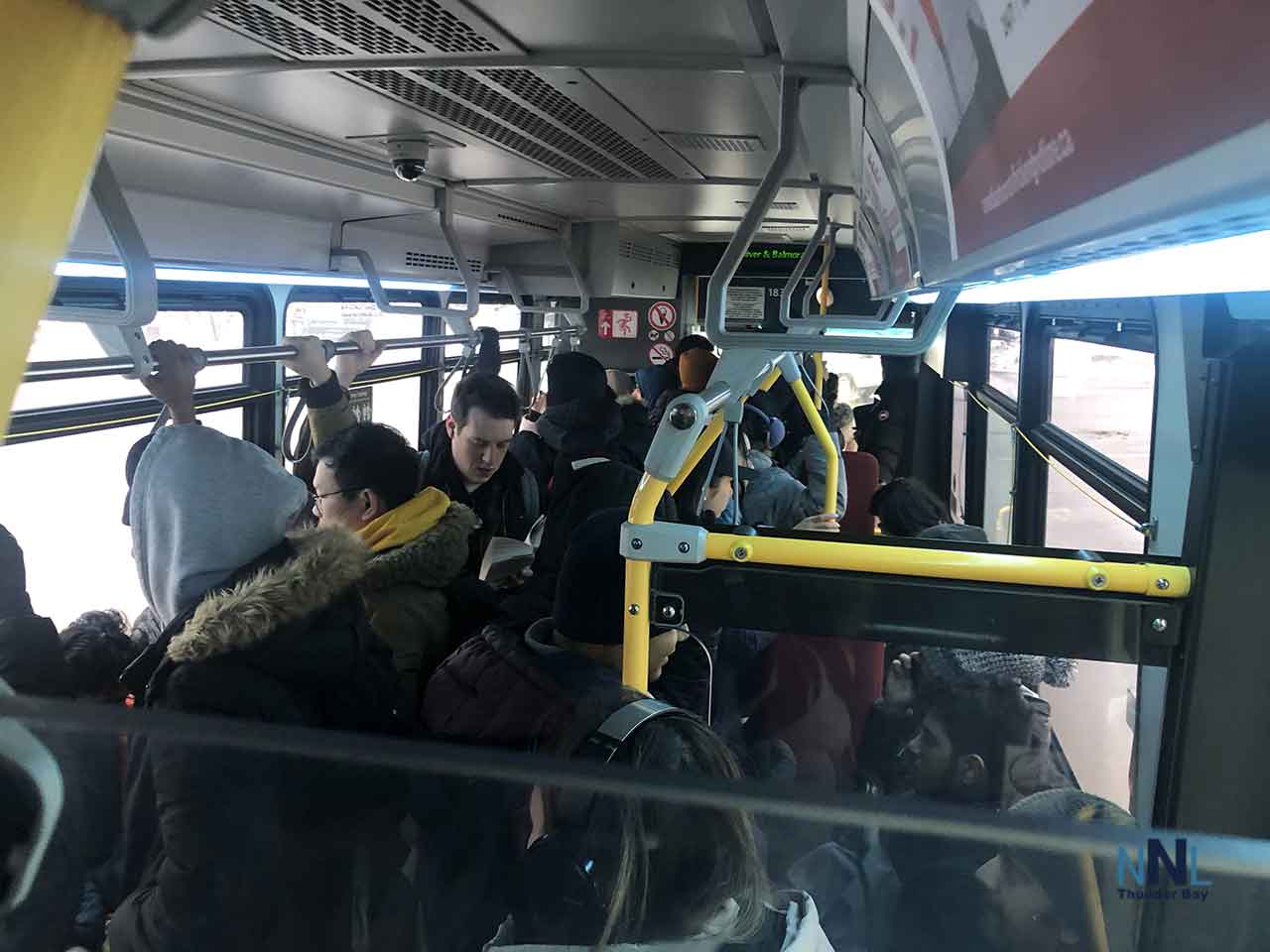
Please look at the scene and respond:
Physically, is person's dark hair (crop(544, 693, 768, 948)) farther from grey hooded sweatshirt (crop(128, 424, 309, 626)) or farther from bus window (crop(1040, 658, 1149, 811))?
bus window (crop(1040, 658, 1149, 811))

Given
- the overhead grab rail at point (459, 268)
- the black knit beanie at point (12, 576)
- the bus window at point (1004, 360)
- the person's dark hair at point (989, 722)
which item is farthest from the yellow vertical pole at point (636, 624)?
the bus window at point (1004, 360)

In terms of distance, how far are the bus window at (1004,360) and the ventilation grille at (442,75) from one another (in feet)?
7.56

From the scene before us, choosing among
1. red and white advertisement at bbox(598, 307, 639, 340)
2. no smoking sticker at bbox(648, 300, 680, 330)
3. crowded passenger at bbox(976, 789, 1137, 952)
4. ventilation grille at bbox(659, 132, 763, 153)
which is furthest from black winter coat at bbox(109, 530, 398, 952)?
no smoking sticker at bbox(648, 300, 680, 330)

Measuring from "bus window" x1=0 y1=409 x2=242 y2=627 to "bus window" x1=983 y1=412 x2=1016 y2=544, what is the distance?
4.13 meters

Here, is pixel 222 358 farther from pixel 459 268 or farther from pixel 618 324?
pixel 618 324

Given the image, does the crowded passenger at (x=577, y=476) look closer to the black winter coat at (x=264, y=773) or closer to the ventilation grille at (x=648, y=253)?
the black winter coat at (x=264, y=773)

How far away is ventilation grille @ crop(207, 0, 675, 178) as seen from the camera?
1577 mm

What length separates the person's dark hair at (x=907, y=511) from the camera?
3189 millimetres

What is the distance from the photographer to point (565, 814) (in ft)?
3.04

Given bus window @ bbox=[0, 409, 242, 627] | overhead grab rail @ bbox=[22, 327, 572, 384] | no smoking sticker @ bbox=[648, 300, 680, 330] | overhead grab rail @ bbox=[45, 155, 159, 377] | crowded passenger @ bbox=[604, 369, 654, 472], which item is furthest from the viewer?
no smoking sticker @ bbox=[648, 300, 680, 330]

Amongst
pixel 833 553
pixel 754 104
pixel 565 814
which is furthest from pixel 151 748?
pixel 754 104

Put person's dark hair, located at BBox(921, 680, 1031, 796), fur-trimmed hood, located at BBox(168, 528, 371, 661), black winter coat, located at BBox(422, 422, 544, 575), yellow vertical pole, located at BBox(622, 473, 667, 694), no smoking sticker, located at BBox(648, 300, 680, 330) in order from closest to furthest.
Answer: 1. fur-trimmed hood, located at BBox(168, 528, 371, 661)
2. yellow vertical pole, located at BBox(622, 473, 667, 694)
3. person's dark hair, located at BBox(921, 680, 1031, 796)
4. black winter coat, located at BBox(422, 422, 544, 575)
5. no smoking sticker, located at BBox(648, 300, 680, 330)

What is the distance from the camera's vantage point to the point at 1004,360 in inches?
201

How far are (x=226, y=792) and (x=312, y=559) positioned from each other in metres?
0.52
